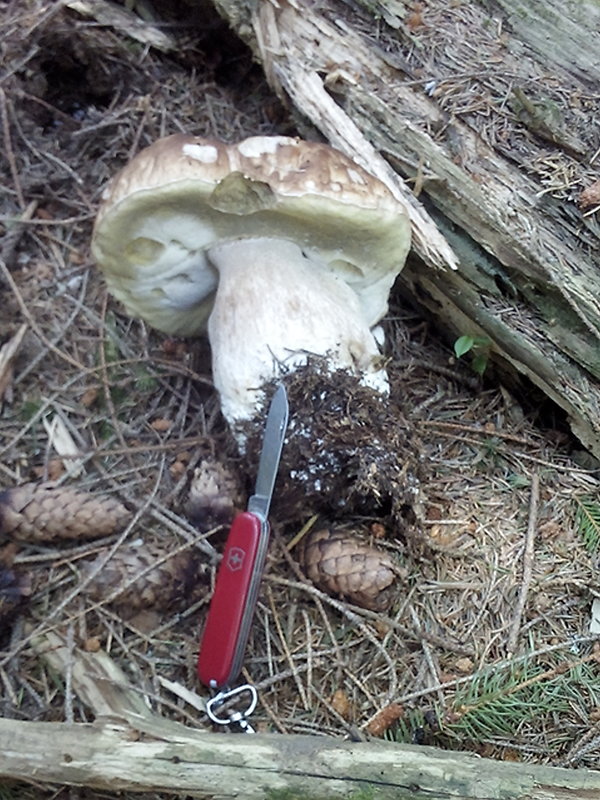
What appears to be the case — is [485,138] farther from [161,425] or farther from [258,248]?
[161,425]

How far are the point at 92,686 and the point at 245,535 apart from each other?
512 mm

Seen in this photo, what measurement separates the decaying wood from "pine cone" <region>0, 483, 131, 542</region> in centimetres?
55

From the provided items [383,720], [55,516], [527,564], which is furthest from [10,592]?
[527,564]

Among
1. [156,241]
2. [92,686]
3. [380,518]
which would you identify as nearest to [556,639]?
[380,518]

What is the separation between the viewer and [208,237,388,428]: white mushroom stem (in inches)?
80.3

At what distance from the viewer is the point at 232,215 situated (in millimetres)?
2008

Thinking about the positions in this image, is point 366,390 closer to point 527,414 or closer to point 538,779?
point 527,414

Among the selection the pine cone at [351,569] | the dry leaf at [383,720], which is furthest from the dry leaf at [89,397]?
the dry leaf at [383,720]

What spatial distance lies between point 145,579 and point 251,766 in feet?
1.94

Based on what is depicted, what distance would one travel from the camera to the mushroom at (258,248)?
1.85 metres

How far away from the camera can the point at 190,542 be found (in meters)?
1.99

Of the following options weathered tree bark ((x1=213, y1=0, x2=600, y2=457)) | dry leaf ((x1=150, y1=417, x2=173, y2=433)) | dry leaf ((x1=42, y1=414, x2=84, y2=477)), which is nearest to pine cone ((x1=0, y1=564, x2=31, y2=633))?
dry leaf ((x1=42, y1=414, x2=84, y2=477))

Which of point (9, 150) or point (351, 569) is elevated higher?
point (9, 150)

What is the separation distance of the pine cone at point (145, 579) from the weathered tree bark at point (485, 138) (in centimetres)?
115
